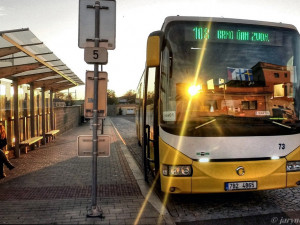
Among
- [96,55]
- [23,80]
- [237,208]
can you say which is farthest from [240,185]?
[23,80]

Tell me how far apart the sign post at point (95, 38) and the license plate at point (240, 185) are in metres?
2.14

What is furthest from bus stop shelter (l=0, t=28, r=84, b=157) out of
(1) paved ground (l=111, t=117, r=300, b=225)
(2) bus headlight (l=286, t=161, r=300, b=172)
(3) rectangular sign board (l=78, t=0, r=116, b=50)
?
(2) bus headlight (l=286, t=161, r=300, b=172)

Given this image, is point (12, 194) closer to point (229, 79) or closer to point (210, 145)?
point (210, 145)

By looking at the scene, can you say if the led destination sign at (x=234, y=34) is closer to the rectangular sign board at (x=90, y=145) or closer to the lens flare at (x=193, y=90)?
the lens flare at (x=193, y=90)

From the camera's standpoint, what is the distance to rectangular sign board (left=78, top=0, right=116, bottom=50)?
498cm

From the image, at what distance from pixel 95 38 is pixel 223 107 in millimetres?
2387

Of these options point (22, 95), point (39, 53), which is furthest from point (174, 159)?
point (22, 95)

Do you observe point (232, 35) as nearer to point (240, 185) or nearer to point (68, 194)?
point (240, 185)

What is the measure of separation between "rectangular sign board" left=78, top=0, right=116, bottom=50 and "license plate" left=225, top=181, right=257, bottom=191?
9.77ft

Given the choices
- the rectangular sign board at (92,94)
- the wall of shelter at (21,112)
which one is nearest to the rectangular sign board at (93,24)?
the rectangular sign board at (92,94)

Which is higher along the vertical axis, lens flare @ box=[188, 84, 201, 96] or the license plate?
lens flare @ box=[188, 84, 201, 96]

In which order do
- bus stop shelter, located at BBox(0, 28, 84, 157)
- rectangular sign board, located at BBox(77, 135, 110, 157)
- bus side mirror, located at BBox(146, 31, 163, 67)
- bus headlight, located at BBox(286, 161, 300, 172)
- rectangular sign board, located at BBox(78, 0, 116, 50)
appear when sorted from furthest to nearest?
1. bus stop shelter, located at BBox(0, 28, 84, 157)
2. bus headlight, located at BBox(286, 161, 300, 172)
3. bus side mirror, located at BBox(146, 31, 163, 67)
4. rectangular sign board, located at BBox(77, 135, 110, 157)
5. rectangular sign board, located at BBox(78, 0, 116, 50)

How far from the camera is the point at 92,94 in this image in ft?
16.7

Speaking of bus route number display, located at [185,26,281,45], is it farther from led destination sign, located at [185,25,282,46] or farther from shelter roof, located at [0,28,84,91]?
shelter roof, located at [0,28,84,91]
